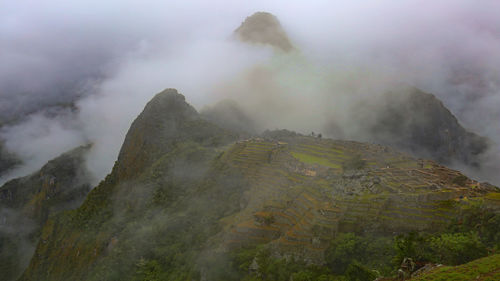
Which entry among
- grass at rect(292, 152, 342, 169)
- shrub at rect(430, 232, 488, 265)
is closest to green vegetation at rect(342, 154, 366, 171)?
grass at rect(292, 152, 342, 169)

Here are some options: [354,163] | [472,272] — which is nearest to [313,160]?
[354,163]

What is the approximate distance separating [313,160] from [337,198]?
429 inches

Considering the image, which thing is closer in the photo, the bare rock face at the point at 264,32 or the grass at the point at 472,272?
the grass at the point at 472,272

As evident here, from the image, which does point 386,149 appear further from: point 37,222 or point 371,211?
point 37,222

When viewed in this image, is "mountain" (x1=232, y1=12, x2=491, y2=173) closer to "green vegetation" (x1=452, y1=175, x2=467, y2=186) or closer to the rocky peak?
the rocky peak

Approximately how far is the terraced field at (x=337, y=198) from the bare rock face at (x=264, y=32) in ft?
201

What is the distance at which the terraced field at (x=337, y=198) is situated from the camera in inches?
1000

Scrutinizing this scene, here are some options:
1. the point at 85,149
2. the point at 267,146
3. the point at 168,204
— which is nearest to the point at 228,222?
the point at 267,146

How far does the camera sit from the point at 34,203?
101188mm

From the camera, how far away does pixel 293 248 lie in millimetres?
26656

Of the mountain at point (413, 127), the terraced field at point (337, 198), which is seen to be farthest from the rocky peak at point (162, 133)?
the mountain at point (413, 127)

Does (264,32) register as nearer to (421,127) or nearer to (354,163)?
(421,127)

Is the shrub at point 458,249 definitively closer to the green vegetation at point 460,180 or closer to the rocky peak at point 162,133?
the green vegetation at point 460,180

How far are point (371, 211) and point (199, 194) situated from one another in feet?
75.0
